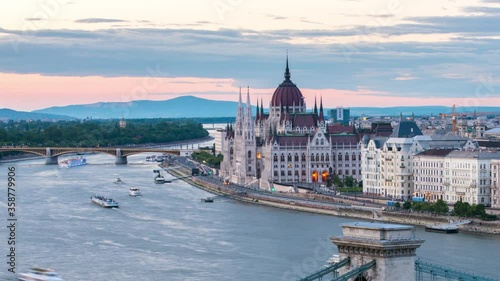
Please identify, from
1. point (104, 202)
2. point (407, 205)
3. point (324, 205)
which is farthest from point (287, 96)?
point (407, 205)

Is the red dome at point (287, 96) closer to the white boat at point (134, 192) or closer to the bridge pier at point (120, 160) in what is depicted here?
the white boat at point (134, 192)

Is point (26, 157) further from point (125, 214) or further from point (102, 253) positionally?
point (102, 253)

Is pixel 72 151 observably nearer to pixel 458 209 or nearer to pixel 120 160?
pixel 120 160

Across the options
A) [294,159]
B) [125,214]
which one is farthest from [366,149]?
[125,214]

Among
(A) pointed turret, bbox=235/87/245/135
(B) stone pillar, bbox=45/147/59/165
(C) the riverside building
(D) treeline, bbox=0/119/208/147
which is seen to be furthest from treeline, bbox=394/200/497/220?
(D) treeline, bbox=0/119/208/147

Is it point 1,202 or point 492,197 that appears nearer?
point 492,197

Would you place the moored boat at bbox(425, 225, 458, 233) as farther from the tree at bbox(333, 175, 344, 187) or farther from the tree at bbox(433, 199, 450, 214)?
the tree at bbox(333, 175, 344, 187)
